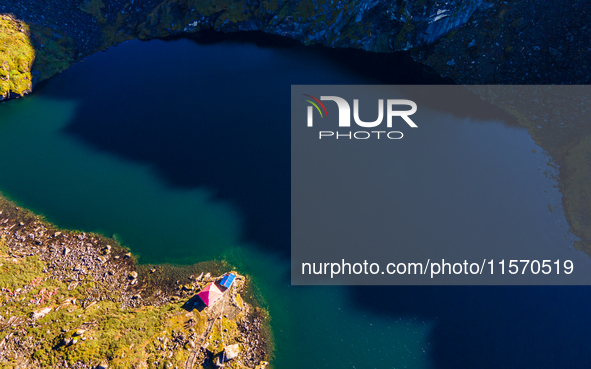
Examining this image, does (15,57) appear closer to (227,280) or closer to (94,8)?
(94,8)

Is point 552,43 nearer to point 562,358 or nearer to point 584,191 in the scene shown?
point 584,191

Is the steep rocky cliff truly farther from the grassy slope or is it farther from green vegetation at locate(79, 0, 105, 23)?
the grassy slope

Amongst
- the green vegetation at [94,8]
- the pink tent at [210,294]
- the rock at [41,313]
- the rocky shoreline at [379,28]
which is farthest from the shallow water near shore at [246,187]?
the green vegetation at [94,8]

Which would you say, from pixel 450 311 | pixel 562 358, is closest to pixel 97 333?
pixel 450 311

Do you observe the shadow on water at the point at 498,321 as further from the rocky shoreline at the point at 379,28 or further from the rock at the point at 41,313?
the rocky shoreline at the point at 379,28

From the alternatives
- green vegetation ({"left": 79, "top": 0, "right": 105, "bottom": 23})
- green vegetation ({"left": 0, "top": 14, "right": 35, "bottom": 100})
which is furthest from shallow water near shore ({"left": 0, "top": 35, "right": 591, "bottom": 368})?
green vegetation ({"left": 79, "top": 0, "right": 105, "bottom": 23})
